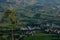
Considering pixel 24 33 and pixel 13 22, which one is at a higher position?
pixel 13 22

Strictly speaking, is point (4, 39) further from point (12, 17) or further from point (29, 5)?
point (29, 5)

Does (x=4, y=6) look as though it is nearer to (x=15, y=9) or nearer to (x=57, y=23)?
(x=15, y=9)

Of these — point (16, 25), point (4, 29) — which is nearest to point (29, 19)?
point (16, 25)

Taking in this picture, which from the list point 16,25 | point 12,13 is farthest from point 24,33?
point 12,13

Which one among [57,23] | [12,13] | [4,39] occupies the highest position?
[12,13]

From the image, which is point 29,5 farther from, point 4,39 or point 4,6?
point 4,39

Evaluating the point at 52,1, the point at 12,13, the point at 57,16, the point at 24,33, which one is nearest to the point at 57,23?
the point at 57,16

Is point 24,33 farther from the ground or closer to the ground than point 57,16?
closer to the ground
